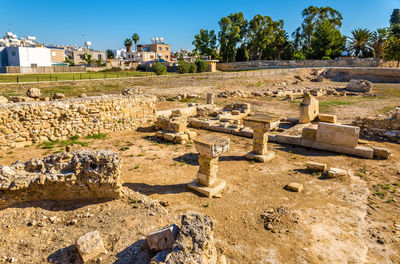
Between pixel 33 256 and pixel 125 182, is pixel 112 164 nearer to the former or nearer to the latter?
pixel 33 256

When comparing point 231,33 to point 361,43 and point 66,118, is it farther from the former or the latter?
point 66,118

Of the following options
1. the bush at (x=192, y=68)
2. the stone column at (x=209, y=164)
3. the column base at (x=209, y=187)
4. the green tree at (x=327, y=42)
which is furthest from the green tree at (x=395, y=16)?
the column base at (x=209, y=187)

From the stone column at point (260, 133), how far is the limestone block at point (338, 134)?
2295 mm

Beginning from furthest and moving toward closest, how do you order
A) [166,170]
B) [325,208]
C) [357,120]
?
1. [357,120]
2. [166,170]
3. [325,208]

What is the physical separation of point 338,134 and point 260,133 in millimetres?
3114

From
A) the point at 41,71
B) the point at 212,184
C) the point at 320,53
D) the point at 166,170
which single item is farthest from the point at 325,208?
the point at 320,53

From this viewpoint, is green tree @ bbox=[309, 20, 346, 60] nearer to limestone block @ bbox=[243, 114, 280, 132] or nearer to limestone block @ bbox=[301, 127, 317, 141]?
limestone block @ bbox=[301, 127, 317, 141]

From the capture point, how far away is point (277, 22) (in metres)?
56.2

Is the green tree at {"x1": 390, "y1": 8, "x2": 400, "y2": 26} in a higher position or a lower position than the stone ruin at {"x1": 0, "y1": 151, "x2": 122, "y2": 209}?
higher

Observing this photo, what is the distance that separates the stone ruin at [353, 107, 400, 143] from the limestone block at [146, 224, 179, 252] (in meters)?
11.3

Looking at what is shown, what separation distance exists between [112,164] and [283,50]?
59633 mm

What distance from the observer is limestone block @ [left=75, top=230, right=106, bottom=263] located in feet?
12.6

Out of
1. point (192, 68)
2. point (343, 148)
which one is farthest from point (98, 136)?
point (192, 68)

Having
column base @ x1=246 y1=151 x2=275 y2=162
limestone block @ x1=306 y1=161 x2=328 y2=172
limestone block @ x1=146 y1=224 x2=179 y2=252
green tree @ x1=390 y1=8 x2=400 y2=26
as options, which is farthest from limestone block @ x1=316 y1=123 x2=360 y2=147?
green tree @ x1=390 y1=8 x2=400 y2=26
